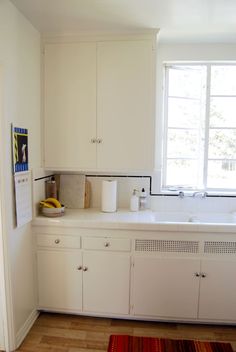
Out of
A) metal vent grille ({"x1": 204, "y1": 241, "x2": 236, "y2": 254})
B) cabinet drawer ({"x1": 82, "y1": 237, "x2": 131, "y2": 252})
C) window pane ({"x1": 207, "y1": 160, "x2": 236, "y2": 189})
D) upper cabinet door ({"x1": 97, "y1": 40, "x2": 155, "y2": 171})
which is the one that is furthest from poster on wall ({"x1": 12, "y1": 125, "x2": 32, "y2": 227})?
window pane ({"x1": 207, "y1": 160, "x2": 236, "y2": 189})

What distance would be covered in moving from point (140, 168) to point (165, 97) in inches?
33.0

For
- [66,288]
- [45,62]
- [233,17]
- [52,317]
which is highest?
[233,17]

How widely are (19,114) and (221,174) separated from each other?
6.55 ft

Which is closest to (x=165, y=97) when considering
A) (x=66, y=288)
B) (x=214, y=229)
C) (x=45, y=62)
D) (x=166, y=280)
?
(x=45, y=62)

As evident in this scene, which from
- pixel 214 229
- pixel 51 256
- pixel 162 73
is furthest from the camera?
pixel 162 73

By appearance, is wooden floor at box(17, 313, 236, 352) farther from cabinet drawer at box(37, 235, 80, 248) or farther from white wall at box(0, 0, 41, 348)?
cabinet drawer at box(37, 235, 80, 248)

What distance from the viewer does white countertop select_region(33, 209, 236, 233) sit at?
2.09 m

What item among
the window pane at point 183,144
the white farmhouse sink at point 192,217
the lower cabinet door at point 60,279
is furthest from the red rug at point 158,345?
the window pane at point 183,144

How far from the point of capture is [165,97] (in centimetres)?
263

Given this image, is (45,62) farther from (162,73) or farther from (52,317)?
(52,317)

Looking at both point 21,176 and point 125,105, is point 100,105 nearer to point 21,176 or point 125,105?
point 125,105

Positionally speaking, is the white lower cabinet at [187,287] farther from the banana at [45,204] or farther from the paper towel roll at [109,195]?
the banana at [45,204]

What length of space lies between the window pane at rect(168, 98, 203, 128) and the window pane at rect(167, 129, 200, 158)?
0.26 feet

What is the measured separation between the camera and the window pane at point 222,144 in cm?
264
